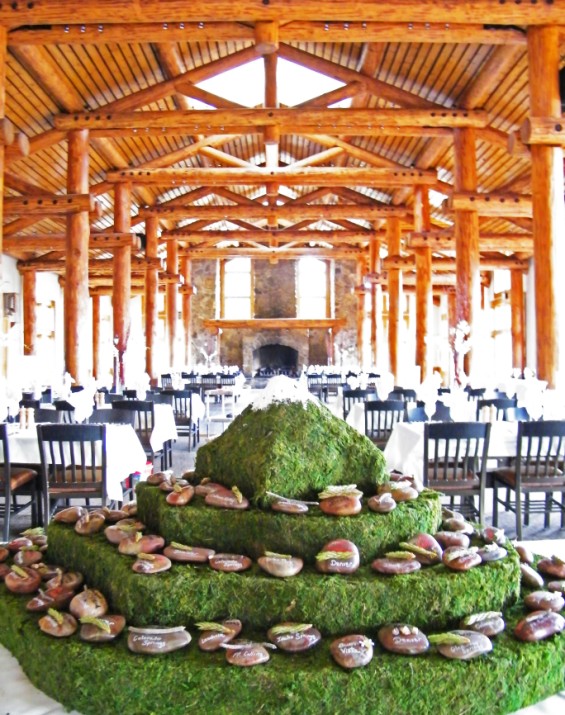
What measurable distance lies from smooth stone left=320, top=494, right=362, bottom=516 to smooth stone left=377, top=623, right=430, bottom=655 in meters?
0.29

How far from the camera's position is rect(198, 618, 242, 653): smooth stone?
1.37 m

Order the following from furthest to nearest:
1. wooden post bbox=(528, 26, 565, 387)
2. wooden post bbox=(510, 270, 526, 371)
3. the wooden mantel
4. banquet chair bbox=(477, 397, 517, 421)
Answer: the wooden mantel < wooden post bbox=(510, 270, 526, 371) < wooden post bbox=(528, 26, 565, 387) < banquet chair bbox=(477, 397, 517, 421)

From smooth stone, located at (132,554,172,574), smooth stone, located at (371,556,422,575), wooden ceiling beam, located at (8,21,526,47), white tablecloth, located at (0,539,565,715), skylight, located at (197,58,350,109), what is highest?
skylight, located at (197,58,350,109)

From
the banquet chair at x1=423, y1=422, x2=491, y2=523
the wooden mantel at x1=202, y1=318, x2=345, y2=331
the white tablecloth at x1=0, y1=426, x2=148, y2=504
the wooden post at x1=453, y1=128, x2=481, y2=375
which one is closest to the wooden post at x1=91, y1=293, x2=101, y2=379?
the wooden mantel at x1=202, y1=318, x2=345, y2=331

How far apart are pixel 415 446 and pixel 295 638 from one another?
3.51 m

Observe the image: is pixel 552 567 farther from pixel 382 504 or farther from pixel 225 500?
pixel 225 500

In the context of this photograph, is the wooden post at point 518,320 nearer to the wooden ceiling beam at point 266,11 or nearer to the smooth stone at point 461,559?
the wooden ceiling beam at point 266,11

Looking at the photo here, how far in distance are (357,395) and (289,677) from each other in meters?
6.53

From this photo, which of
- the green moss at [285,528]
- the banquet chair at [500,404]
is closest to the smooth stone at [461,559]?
the green moss at [285,528]

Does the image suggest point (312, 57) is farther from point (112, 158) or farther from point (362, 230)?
point (362, 230)

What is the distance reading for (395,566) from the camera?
1.51 meters

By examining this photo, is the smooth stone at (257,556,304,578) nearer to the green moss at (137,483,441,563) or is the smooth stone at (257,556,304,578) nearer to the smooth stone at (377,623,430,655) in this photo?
the green moss at (137,483,441,563)

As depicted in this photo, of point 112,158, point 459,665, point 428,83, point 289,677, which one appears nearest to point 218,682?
point 289,677

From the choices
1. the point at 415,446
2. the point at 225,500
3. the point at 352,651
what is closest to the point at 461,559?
the point at 352,651
